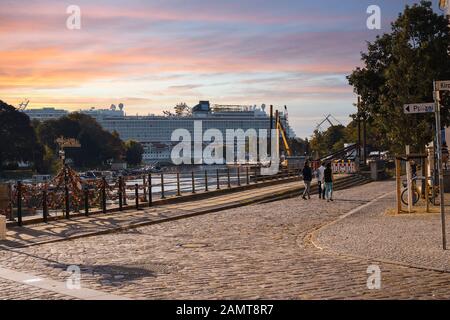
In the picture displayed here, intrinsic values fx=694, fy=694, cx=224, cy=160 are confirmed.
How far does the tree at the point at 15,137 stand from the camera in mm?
87875

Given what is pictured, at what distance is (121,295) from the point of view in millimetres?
8273

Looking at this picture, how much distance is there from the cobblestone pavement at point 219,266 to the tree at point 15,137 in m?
75.3

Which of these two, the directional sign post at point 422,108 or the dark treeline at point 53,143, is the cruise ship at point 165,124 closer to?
the dark treeline at point 53,143

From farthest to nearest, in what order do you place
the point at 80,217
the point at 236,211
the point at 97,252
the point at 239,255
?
the point at 236,211 → the point at 80,217 → the point at 97,252 → the point at 239,255

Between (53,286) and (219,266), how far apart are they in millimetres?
2622

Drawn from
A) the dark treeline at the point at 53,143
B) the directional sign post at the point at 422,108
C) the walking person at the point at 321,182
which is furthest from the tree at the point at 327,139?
the directional sign post at the point at 422,108

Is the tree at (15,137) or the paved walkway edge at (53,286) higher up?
the tree at (15,137)

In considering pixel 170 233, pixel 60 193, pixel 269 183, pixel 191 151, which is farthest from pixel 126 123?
pixel 170 233

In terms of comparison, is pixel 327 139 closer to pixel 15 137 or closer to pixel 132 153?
pixel 132 153

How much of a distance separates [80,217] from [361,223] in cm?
831

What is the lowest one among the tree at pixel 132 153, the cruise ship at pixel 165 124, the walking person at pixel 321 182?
the walking person at pixel 321 182

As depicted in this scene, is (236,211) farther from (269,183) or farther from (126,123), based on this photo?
(126,123)

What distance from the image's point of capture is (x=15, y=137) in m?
88.5

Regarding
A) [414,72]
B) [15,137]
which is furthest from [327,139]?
[414,72]
